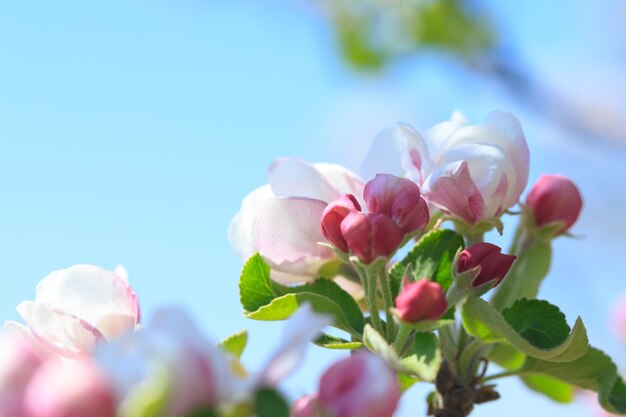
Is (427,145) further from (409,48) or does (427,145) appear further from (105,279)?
(409,48)

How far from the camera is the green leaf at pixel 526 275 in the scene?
3.87 feet

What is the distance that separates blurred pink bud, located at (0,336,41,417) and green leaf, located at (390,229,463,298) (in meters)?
0.49

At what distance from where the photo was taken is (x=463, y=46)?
5.59 metres

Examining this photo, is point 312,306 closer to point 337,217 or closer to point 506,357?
point 337,217

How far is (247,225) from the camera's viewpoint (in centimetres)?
107

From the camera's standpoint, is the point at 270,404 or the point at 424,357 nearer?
the point at 270,404

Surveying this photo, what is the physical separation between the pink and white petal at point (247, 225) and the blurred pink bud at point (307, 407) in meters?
0.40

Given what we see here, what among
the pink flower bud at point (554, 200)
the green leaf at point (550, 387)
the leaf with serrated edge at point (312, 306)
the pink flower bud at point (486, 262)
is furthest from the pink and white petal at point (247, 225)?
the green leaf at point (550, 387)

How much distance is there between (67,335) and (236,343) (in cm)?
17

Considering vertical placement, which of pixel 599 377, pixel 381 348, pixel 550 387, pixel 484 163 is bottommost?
pixel 550 387

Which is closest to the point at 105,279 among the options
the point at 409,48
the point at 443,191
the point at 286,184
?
the point at 286,184

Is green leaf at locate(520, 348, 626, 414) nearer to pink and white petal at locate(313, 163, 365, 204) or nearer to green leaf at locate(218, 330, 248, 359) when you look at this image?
pink and white petal at locate(313, 163, 365, 204)

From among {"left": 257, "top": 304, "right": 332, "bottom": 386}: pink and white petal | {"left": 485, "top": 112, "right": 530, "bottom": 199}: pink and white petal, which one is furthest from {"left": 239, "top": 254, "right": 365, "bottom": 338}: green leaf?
{"left": 257, "top": 304, "right": 332, "bottom": 386}: pink and white petal

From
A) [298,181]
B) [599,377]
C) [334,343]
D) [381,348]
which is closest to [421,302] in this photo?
[381,348]
